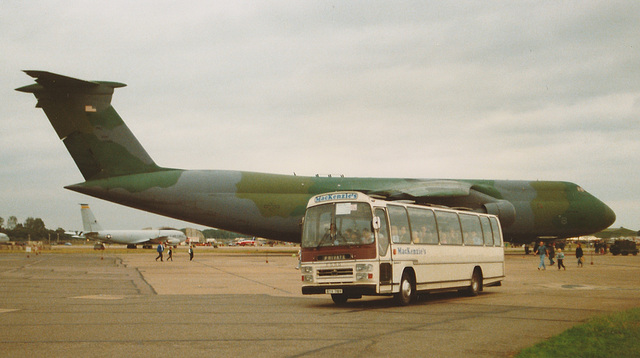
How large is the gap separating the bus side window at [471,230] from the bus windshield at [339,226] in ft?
16.3

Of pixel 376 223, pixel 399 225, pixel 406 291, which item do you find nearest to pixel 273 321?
pixel 376 223

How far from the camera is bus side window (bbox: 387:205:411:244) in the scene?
16.0 meters

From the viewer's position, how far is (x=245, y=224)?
1708 inches

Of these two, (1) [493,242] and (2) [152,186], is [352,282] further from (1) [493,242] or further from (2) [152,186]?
(2) [152,186]

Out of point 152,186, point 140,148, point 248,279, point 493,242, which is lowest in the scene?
point 248,279

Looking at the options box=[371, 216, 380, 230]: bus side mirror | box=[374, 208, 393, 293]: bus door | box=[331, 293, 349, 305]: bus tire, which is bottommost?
box=[331, 293, 349, 305]: bus tire

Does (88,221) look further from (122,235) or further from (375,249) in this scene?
(375,249)

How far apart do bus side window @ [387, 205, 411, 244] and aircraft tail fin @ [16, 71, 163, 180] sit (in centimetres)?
2694

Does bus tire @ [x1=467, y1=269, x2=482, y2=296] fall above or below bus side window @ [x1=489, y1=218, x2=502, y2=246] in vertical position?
below

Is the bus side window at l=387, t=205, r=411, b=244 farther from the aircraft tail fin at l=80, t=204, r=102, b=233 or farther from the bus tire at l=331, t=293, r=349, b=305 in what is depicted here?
the aircraft tail fin at l=80, t=204, r=102, b=233

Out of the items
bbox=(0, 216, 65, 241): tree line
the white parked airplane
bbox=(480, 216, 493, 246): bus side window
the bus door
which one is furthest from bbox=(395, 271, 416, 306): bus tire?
bbox=(0, 216, 65, 241): tree line

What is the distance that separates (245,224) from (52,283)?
69.3 ft

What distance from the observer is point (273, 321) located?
12.0m

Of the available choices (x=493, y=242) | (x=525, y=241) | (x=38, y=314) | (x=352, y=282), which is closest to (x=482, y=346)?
(x=352, y=282)
